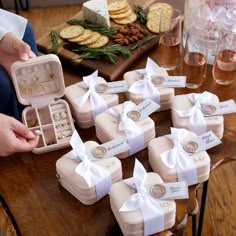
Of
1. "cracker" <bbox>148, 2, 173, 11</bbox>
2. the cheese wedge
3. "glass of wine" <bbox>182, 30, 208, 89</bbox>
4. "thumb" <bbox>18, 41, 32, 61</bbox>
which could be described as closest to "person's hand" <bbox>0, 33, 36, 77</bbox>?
"thumb" <bbox>18, 41, 32, 61</bbox>

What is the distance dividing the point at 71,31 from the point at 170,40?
366 mm

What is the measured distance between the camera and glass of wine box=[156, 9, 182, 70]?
4.47ft

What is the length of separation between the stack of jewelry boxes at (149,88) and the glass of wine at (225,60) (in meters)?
0.17

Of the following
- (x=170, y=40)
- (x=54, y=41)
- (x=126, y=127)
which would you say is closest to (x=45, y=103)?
(x=126, y=127)

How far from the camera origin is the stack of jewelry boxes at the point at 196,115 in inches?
43.9

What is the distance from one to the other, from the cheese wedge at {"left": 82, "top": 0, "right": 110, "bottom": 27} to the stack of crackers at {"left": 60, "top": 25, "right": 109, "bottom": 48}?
0.20 ft

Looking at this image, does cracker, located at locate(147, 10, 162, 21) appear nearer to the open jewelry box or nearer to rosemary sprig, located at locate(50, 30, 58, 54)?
rosemary sprig, located at locate(50, 30, 58, 54)

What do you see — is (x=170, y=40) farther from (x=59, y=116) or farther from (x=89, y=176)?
(x=89, y=176)

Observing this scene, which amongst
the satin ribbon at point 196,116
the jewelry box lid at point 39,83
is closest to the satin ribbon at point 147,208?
the satin ribbon at point 196,116

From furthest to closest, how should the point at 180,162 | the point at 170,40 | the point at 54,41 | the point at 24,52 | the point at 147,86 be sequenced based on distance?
1. the point at 54,41
2. the point at 170,40
3. the point at 147,86
4. the point at 24,52
5. the point at 180,162

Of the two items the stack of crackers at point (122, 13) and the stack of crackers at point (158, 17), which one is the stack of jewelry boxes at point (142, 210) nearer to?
the stack of crackers at point (158, 17)

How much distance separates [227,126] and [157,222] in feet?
1.34

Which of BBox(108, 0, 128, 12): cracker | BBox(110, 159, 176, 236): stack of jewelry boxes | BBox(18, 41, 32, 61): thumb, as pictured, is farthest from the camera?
BBox(108, 0, 128, 12): cracker

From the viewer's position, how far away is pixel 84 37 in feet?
4.83
